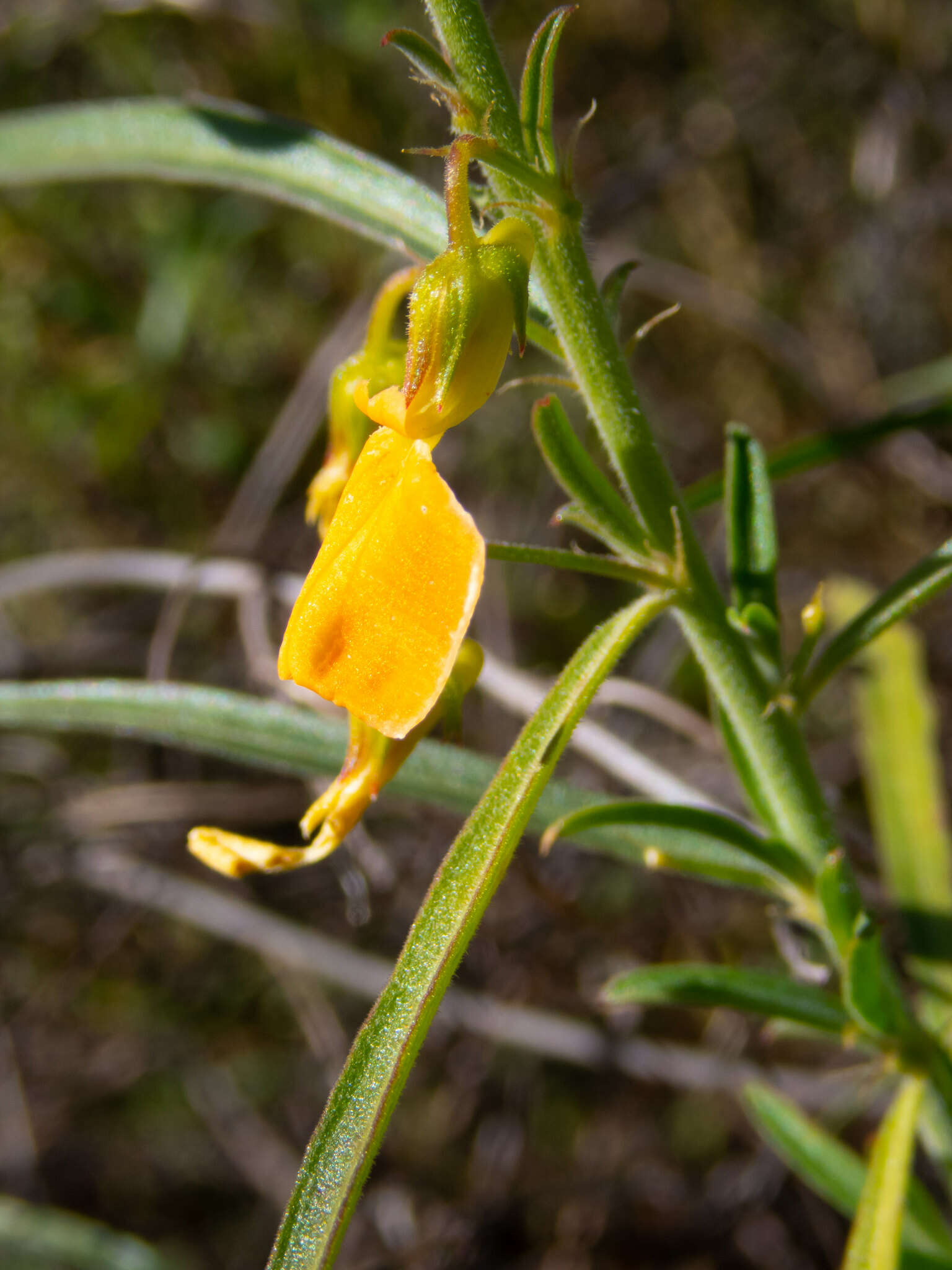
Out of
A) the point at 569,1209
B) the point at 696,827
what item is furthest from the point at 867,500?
the point at 696,827

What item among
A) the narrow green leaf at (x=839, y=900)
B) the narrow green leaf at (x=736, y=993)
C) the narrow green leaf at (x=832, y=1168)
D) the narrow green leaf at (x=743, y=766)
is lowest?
the narrow green leaf at (x=832, y=1168)

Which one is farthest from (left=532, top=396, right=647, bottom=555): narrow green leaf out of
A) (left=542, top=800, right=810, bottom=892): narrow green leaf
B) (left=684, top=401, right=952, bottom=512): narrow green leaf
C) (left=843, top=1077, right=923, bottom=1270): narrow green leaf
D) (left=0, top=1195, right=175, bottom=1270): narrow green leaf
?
(left=0, top=1195, right=175, bottom=1270): narrow green leaf

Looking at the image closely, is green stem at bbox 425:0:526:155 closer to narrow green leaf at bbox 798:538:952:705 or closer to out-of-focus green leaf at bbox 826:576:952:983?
narrow green leaf at bbox 798:538:952:705

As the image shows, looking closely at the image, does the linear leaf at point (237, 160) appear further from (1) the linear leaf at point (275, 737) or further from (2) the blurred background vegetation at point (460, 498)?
(2) the blurred background vegetation at point (460, 498)

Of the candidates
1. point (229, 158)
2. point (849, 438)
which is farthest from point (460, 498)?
point (229, 158)

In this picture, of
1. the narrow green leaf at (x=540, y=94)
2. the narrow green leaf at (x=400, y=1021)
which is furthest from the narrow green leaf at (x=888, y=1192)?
the narrow green leaf at (x=540, y=94)

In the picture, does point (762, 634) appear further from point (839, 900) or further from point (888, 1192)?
point (888, 1192)

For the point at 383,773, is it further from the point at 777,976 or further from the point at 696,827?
the point at 777,976
